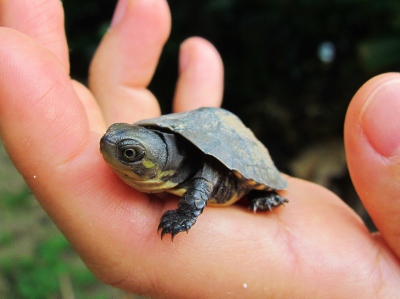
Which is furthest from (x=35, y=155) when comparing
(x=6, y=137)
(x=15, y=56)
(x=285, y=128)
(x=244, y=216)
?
(x=285, y=128)

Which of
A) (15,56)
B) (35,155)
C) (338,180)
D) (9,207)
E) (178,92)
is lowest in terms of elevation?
(9,207)

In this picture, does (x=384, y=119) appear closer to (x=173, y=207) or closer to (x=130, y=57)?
(x=173, y=207)

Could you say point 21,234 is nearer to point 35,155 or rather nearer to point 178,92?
point 178,92

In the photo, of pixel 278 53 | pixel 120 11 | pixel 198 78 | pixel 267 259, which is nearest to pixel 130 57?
pixel 120 11

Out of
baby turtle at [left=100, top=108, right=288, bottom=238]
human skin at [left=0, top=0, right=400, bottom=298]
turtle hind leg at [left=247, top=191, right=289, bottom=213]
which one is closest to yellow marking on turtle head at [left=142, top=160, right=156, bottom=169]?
baby turtle at [left=100, top=108, right=288, bottom=238]

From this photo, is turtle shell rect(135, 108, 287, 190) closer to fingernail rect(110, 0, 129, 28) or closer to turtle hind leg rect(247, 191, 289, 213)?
turtle hind leg rect(247, 191, 289, 213)

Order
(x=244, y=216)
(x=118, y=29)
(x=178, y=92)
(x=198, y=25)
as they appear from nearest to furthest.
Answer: (x=244, y=216)
(x=118, y=29)
(x=178, y=92)
(x=198, y=25)
